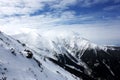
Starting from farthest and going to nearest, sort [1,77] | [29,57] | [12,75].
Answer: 1. [29,57]
2. [12,75]
3. [1,77]

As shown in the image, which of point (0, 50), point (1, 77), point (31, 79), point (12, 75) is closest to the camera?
point (1, 77)

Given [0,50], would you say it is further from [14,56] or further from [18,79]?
[18,79]

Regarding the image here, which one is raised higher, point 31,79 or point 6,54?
point 6,54

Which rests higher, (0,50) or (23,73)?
(0,50)

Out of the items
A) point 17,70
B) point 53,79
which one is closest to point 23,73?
point 17,70

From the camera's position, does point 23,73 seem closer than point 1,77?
No

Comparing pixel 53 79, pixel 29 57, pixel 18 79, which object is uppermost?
pixel 18 79

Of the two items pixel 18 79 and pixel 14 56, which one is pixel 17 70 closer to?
pixel 18 79

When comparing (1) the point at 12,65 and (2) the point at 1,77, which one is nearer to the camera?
(2) the point at 1,77

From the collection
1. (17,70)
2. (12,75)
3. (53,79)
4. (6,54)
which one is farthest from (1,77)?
(53,79)
